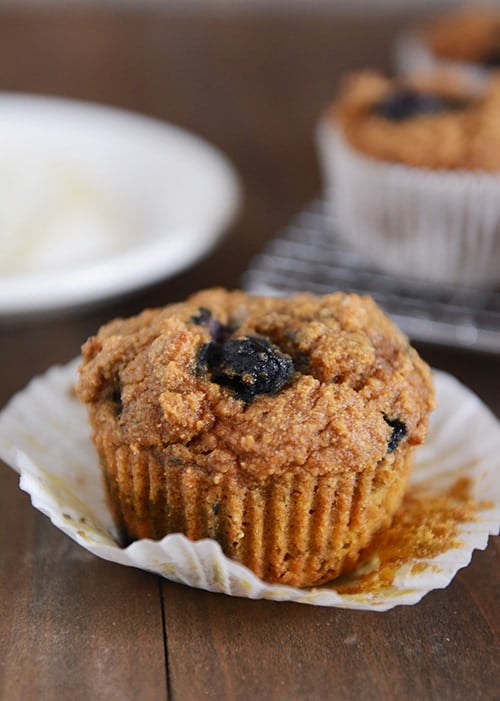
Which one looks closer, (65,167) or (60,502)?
(60,502)

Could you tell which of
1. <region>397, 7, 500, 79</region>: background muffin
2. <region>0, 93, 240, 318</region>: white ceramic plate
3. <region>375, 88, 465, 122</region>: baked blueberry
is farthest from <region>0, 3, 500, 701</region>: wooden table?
<region>397, 7, 500, 79</region>: background muffin

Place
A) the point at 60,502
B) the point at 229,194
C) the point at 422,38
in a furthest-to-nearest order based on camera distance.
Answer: the point at 422,38, the point at 229,194, the point at 60,502

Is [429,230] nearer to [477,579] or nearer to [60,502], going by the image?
[477,579]

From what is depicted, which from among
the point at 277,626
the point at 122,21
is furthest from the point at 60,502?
the point at 122,21

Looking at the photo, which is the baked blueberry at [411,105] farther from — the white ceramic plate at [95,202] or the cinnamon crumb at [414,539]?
the cinnamon crumb at [414,539]

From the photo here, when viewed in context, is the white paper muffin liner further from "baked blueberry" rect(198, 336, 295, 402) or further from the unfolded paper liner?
"baked blueberry" rect(198, 336, 295, 402)

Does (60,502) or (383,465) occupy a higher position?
(383,465)

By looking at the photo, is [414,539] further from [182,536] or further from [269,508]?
[182,536]

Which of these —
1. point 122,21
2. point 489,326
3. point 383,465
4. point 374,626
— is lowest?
point 122,21
